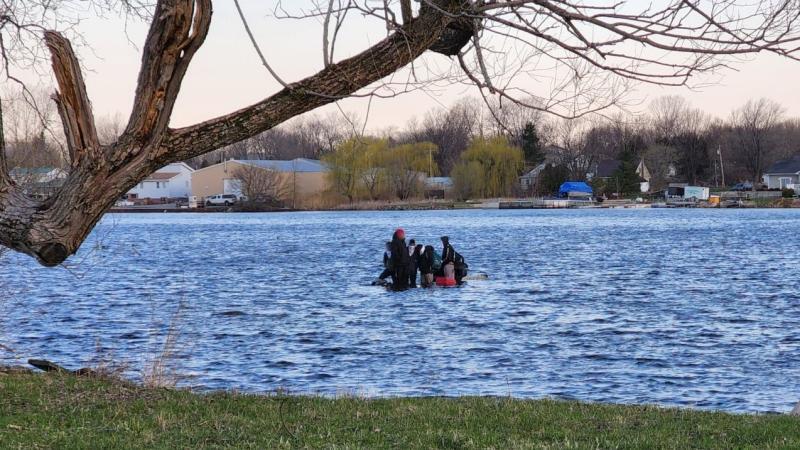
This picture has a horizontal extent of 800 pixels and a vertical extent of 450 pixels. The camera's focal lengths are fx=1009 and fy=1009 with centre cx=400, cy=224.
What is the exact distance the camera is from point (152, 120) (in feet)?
26.3

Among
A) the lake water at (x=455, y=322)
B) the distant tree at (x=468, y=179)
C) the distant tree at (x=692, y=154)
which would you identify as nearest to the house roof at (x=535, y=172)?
the distant tree at (x=468, y=179)

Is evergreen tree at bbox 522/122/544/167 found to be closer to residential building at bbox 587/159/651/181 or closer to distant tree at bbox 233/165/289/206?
residential building at bbox 587/159/651/181

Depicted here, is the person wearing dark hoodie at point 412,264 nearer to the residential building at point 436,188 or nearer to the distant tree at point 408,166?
the distant tree at point 408,166

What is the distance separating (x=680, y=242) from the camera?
60156mm

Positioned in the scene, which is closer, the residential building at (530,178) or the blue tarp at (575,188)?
the blue tarp at (575,188)

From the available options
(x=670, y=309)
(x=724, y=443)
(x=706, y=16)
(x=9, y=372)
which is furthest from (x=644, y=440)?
(x=670, y=309)

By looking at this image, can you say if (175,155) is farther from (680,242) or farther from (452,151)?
(452,151)

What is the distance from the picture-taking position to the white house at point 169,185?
13312 cm

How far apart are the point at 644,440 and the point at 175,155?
447 centimetres

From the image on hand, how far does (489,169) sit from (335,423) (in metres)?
103

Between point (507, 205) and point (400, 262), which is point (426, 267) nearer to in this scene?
point (400, 262)

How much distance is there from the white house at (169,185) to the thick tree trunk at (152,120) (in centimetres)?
12470

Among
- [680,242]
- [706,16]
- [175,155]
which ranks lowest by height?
[680,242]

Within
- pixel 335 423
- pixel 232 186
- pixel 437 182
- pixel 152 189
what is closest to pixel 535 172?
pixel 437 182
